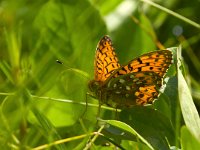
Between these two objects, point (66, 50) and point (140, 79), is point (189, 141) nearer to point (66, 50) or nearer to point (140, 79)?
point (140, 79)

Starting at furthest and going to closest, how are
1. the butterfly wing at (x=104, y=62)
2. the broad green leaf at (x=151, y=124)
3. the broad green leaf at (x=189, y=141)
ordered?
the butterfly wing at (x=104, y=62) < the broad green leaf at (x=151, y=124) < the broad green leaf at (x=189, y=141)

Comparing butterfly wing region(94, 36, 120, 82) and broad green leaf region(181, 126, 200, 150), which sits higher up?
butterfly wing region(94, 36, 120, 82)

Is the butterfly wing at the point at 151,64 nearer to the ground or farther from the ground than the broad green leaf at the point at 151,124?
farther from the ground

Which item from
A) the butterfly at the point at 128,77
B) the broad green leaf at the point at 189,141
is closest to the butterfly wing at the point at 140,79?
the butterfly at the point at 128,77

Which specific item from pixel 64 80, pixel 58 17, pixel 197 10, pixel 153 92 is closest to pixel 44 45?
pixel 58 17

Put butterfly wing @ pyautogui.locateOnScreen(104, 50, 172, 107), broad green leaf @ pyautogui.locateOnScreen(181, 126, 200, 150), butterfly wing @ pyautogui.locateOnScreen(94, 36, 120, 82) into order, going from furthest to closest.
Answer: butterfly wing @ pyautogui.locateOnScreen(94, 36, 120, 82) → butterfly wing @ pyautogui.locateOnScreen(104, 50, 172, 107) → broad green leaf @ pyautogui.locateOnScreen(181, 126, 200, 150)

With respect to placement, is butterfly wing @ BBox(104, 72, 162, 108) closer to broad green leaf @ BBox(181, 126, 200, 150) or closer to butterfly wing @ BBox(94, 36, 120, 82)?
butterfly wing @ BBox(94, 36, 120, 82)

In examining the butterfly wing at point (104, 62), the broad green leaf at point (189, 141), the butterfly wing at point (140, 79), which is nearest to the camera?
the broad green leaf at point (189, 141)

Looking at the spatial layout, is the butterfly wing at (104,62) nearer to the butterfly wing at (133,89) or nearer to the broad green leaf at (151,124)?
the butterfly wing at (133,89)

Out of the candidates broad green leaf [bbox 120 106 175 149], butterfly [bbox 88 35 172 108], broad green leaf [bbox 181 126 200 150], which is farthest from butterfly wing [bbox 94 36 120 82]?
broad green leaf [bbox 181 126 200 150]
